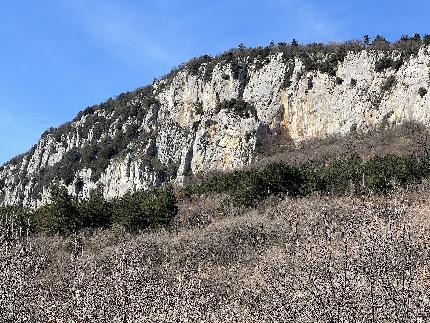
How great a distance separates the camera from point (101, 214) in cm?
3775

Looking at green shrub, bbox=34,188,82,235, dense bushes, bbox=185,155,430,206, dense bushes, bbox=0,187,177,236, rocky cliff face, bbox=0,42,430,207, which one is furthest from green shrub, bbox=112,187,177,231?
rocky cliff face, bbox=0,42,430,207

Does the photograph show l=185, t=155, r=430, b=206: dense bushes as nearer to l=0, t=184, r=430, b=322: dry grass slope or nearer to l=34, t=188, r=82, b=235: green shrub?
l=34, t=188, r=82, b=235: green shrub

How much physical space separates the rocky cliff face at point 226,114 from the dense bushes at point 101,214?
853 inches

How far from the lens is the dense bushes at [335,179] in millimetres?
32750

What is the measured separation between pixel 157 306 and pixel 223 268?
15.1 meters

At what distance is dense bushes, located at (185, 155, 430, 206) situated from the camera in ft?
107

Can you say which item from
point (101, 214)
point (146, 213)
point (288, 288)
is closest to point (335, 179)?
point (146, 213)

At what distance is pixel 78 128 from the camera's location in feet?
266

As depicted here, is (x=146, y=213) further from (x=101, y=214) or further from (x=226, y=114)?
(x=226, y=114)

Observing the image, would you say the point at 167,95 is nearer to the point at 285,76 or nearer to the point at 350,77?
the point at 285,76

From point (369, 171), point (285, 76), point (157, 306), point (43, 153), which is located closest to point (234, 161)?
point (285, 76)

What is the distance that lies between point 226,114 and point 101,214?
88.7 feet

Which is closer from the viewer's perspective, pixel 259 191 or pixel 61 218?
pixel 259 191

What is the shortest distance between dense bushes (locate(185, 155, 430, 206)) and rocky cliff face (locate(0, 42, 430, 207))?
15750mm
